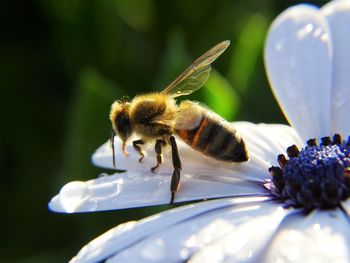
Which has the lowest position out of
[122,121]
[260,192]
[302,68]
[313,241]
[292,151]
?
[313,241]

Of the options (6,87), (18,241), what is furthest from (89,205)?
(6,87)

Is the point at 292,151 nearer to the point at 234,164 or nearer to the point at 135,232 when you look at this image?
the point at 234,164

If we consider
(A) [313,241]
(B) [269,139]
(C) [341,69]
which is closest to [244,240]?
(A) [313,241]

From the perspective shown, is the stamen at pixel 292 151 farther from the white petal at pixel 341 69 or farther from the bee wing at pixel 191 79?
the bee wing at pixel 191 79

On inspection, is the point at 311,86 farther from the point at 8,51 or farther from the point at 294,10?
the point at 8,51

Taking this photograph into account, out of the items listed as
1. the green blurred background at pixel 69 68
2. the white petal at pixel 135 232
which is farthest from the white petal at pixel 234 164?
the green blurred background at pixel 69 68

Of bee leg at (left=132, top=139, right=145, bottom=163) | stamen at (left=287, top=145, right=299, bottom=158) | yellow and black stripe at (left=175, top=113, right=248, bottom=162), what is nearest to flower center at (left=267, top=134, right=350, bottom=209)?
→ stamen at (left=287, top=145, right=299, bottom=158)
